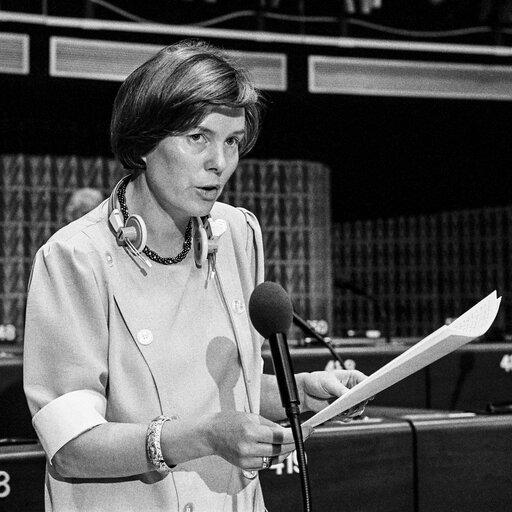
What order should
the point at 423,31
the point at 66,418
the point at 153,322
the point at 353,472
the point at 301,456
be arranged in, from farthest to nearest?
the point at 423,31, the point at 353,472, the point at 153,322, the point at 66,418, the point at 301,456

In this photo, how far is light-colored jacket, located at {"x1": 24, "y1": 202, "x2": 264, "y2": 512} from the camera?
111 centimetres

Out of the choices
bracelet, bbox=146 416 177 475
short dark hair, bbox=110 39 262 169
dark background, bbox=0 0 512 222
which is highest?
dark background, bbox=0 0 512 222

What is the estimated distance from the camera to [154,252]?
124cm

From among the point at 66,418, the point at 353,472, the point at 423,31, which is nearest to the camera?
the point at 66,418

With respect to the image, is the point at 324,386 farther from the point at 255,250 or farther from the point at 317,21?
the point at 317,21

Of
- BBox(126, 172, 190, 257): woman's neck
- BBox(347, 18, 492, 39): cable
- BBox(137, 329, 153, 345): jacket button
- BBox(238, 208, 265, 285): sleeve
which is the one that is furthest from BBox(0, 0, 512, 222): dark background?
BBox(137, 329, 153, 345): jacket button

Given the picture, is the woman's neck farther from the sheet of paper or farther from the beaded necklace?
the sheet of paper

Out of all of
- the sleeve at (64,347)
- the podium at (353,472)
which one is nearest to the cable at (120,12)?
the podium at (353,472)

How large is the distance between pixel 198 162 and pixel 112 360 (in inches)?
10.8

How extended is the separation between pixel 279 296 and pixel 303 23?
5.44 m

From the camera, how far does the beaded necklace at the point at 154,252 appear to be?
4.05 feet

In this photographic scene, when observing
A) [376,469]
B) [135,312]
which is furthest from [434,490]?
[135,312]

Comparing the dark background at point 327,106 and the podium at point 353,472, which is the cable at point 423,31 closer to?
the dark background at point 327,106

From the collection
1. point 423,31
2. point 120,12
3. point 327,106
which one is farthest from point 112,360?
point 423,31
